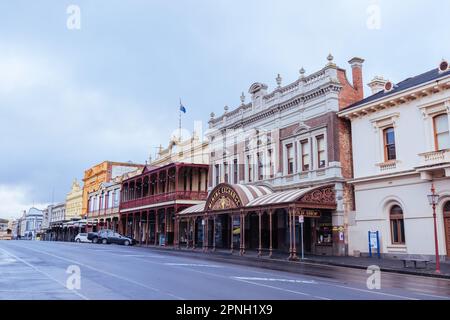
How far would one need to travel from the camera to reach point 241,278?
14.4m

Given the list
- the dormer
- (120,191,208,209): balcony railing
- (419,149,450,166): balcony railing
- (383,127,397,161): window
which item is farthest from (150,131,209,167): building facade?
(419,149,450,166): balcony railing

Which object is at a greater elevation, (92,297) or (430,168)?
(430,168)

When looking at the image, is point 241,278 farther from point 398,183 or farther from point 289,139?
point 289,139

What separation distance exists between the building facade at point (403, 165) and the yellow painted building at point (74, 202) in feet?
217

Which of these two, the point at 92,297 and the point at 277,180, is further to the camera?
the point at 277,180

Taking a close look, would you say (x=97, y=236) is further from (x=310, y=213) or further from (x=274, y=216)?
(x=310, y=213)

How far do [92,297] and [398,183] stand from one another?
60.3 ft

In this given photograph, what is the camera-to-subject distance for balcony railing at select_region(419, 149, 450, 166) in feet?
68.6

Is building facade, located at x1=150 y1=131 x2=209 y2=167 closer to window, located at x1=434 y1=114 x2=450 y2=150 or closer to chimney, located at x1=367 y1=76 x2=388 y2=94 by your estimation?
chimney, located at x1=367 y1=76 x2=388 y2=94

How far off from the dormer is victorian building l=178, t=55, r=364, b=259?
0.08 metres

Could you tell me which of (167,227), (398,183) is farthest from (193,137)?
(398,183)
